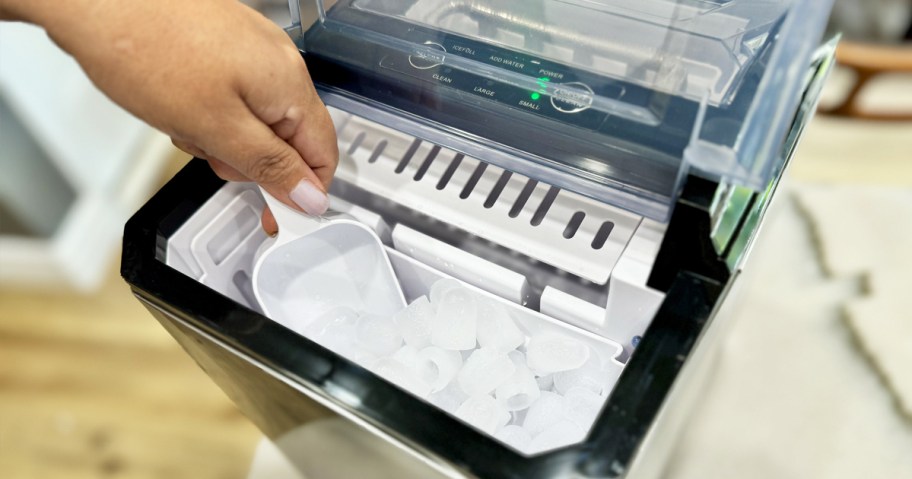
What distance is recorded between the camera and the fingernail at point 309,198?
0.52m

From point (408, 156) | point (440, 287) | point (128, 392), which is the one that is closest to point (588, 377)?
point (440, 287)

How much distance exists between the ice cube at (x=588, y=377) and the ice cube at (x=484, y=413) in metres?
0.06

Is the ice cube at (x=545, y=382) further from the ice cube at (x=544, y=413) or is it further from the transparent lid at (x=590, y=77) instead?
the transparent lid at (x=590, y=77)

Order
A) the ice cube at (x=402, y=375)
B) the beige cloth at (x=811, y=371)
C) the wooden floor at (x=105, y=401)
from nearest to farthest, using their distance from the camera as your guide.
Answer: the ice cube at (x=402, y=375)
the beige cloth at (x=811, y=371)
the wooden floor at (x=105, y=401)

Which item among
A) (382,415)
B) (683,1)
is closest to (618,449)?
(382,415)

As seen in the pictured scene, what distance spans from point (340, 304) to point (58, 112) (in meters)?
0.89

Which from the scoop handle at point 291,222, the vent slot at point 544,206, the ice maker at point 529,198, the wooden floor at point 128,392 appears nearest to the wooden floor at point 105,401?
the wooden floor at point 128,392

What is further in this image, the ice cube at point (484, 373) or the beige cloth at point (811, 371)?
the beige cloth at point (811, 371)

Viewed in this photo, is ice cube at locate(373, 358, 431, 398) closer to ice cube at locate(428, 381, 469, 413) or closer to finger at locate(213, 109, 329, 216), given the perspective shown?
ice cube at locate(428, 381, 469, 413)

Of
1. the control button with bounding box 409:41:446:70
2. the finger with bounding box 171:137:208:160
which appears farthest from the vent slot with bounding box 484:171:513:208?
the finger with bounding box 171:137:208:160

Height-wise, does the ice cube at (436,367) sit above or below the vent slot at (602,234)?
below

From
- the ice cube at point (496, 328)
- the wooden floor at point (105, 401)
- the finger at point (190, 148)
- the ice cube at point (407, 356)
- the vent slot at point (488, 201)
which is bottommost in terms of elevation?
the wooden floor at point (105, 401)

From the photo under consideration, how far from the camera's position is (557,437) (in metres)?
0.49

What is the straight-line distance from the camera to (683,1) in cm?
54
